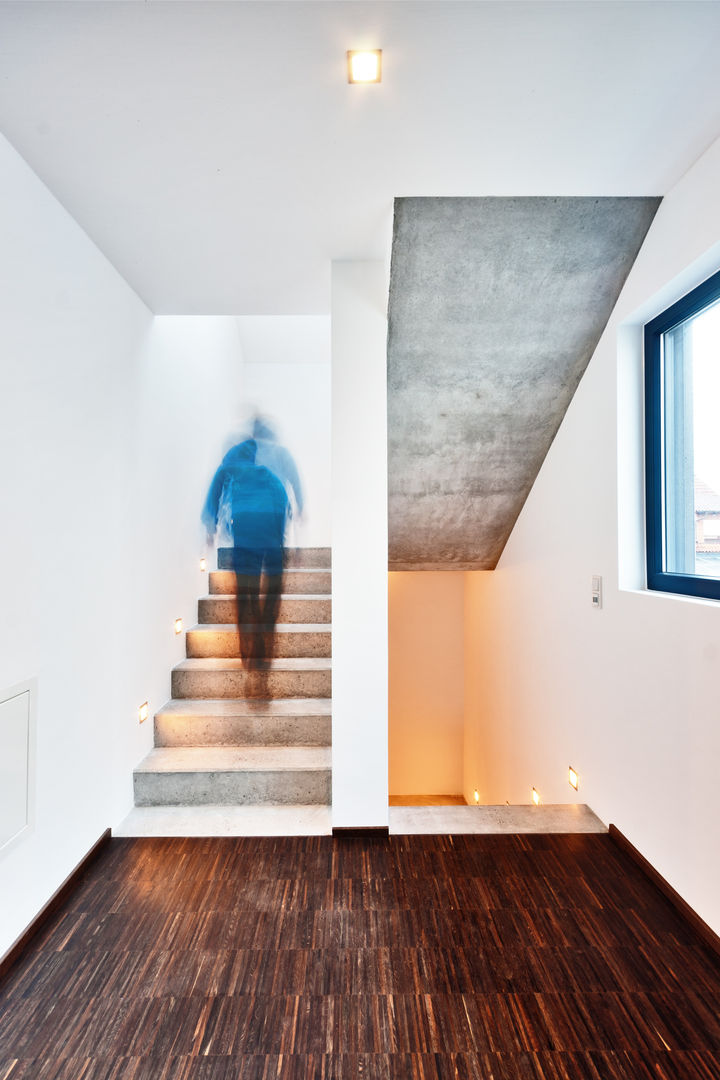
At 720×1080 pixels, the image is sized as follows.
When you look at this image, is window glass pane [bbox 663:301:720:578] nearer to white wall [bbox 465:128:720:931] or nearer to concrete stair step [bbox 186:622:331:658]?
white wall [bbox 465:128:720:931]

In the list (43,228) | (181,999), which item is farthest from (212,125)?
(181,999)

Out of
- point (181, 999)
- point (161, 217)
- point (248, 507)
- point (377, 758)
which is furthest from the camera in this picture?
point (248, 507)

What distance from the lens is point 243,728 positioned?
3.24m

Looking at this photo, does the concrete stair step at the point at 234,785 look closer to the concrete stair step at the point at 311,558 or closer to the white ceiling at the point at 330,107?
the concrete stair step at the point at 311,558

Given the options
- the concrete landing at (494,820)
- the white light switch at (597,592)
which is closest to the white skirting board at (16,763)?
the concrete landing at (494,820)

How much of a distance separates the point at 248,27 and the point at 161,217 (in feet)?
3.24

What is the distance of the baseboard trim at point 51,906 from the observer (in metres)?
1.86

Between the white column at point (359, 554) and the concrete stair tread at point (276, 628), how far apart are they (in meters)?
1.14

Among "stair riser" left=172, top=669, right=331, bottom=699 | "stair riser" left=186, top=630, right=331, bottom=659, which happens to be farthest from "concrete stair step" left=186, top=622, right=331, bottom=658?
"stair riser" left=172, top=669, right=331, bottom=699

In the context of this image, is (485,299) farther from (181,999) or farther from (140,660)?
(181,999)

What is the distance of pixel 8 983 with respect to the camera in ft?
5.93

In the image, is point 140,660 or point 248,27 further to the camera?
point 140,660

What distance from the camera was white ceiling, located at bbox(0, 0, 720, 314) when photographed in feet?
4.82

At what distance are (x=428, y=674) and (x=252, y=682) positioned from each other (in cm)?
308
